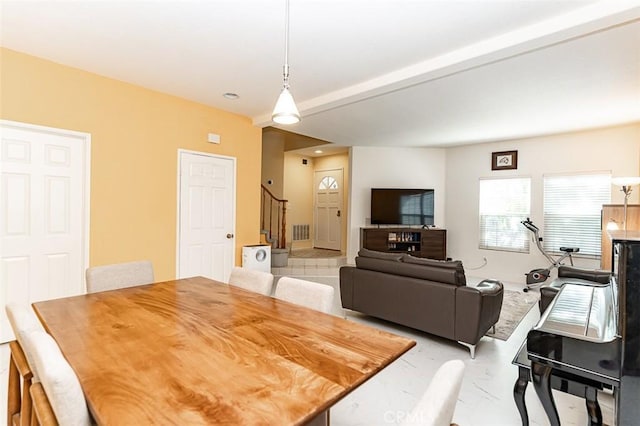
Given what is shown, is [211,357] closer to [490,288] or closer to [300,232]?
[490,288]

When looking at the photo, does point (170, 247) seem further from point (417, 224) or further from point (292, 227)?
point (417, 224)

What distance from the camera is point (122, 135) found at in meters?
3.59

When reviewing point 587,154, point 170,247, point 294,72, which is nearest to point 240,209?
point 170,247

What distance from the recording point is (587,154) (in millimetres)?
5219

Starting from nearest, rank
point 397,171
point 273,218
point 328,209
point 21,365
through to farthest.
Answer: point 21,365, point 397,171, point 273,218, point 328,209

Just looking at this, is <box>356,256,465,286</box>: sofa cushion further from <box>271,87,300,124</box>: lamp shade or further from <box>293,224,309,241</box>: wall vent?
<box>293,224,309,241</box>: wall vent

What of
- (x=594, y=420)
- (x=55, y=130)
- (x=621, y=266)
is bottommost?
(x=594, y=420)

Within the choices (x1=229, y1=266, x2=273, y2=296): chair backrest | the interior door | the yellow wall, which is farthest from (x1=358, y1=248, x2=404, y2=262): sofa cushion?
the interior door

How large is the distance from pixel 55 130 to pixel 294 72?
2.39 m

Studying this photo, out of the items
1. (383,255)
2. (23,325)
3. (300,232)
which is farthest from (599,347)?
(300,232)

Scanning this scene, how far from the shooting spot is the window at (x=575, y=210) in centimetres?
516

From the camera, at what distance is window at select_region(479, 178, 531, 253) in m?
5.93

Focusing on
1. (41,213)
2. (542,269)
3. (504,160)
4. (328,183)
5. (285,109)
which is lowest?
(542,269)

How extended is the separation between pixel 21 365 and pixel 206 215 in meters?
3.12
